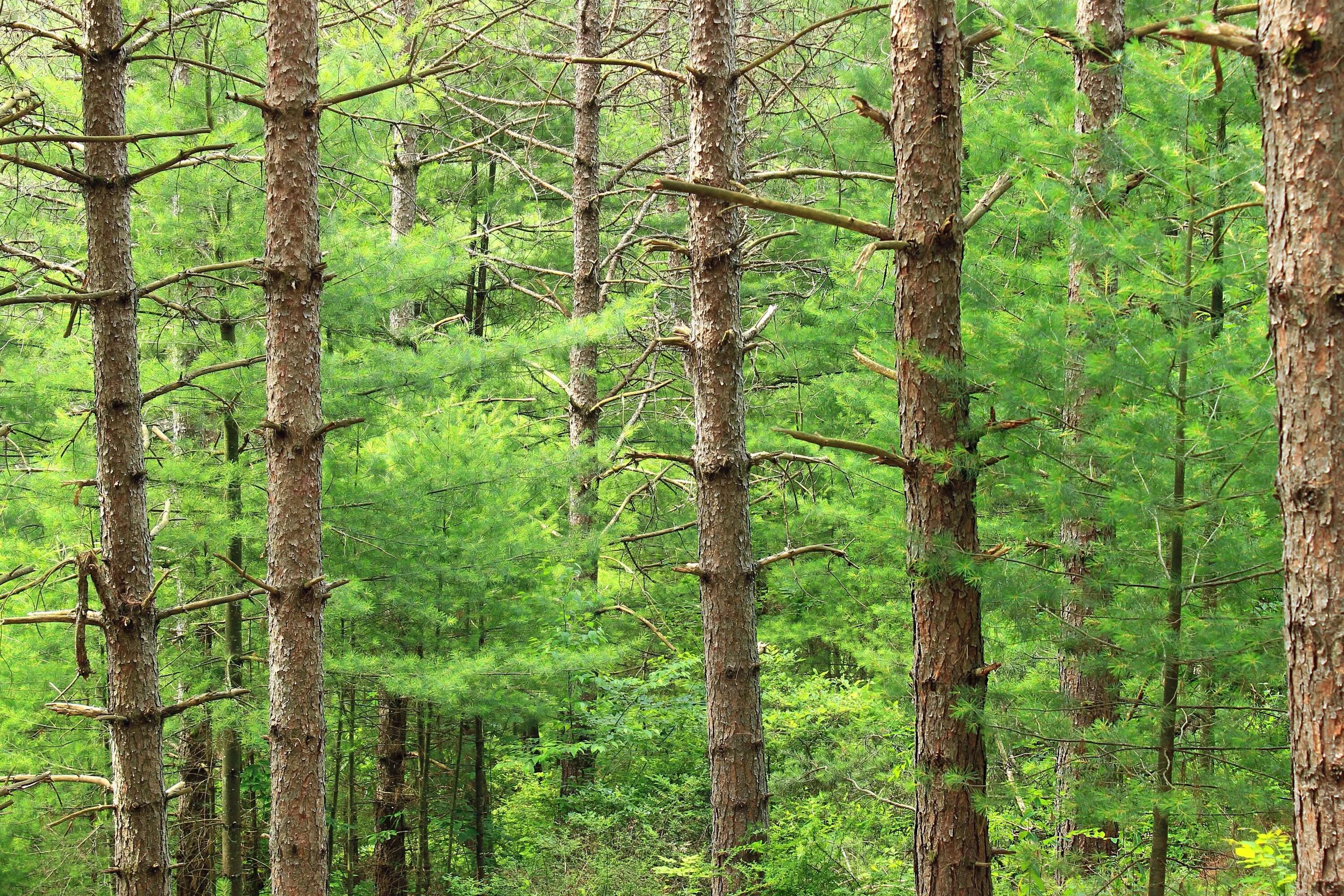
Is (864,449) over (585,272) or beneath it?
beneath

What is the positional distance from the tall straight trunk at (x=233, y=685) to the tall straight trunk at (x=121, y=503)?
7.75 ft

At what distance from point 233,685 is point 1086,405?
21.7 ft

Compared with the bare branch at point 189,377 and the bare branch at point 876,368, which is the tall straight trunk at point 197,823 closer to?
the bare branch at point 189,377

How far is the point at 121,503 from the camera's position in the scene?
17.6ft

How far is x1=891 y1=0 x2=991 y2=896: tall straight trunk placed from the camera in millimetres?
3867

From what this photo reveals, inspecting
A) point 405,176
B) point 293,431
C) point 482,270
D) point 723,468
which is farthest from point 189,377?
point 482,270

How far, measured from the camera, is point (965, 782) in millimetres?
3824

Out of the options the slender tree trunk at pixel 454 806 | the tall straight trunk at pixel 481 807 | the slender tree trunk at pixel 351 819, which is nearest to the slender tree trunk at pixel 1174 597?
the tall straight trunk at pixel 481 807

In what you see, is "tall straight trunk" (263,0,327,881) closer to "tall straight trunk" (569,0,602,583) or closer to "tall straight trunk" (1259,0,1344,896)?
"tall straight trunk" (1259,0,1344,896)

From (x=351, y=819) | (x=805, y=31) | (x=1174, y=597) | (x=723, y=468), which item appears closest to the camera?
(x=1174, y=597)

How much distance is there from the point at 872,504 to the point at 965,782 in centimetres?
481

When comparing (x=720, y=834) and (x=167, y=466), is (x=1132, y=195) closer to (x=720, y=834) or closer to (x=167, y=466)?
(x=720, y=834)

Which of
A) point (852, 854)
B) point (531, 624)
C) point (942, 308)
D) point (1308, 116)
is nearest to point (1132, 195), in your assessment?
point (942, 308)

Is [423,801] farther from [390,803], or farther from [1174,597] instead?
[1174,597]
